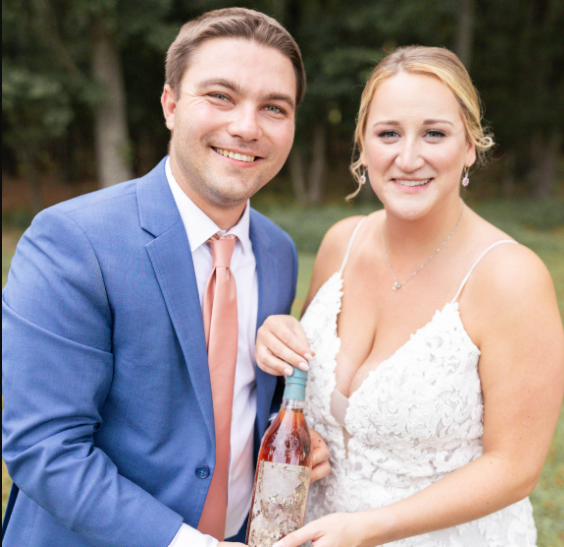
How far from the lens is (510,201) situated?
19.6 metres

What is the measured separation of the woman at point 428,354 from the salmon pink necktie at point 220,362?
0.14 meters

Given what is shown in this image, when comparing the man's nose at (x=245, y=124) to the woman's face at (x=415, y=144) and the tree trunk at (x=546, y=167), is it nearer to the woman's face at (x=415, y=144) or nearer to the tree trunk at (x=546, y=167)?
the woman's face at (x=415, y=144)

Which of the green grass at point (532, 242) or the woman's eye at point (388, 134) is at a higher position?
the woman's eye at point (388, 134)

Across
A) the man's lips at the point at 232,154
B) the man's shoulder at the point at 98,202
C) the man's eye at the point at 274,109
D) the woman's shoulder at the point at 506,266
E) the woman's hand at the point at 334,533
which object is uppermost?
the man's eye at the point at 274,109

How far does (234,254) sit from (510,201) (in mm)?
19287

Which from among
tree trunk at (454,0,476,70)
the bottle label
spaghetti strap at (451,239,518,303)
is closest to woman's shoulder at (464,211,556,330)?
spaghetti strap at (451,239,518,303)

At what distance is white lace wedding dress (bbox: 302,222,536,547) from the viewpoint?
2115 mm

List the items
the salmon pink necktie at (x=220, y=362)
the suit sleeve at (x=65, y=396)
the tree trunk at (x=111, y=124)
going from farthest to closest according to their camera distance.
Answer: the tree trunk at (x=111, y=124), the salmon pink necktie at (x=220, y=362), the suit sleeve at (x=65, y=396)

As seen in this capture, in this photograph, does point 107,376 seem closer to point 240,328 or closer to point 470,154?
point 240,328

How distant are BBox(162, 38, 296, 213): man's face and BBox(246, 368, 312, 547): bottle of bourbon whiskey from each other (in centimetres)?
81

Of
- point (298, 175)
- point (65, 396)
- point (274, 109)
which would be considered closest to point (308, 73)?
point (298, 175)

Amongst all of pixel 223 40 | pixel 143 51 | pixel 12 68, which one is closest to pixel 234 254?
pixel 223 40

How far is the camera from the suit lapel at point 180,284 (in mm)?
1978

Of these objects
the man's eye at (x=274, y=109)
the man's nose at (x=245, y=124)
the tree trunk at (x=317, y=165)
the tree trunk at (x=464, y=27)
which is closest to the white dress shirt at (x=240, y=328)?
the man's nose at (x=245, y=124)
